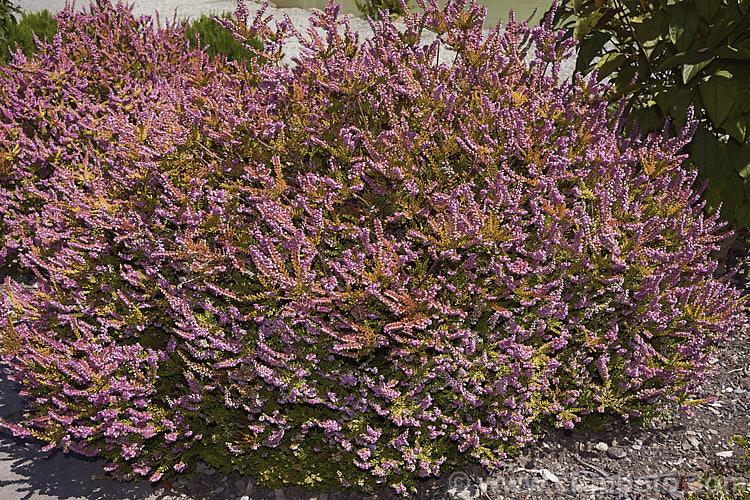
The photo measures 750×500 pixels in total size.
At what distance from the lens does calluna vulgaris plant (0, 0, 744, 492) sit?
2836 millimetres

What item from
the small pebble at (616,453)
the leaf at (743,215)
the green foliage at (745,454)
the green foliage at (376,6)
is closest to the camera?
the green foliage at (745,454)

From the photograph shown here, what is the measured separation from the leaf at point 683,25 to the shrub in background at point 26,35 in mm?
5864

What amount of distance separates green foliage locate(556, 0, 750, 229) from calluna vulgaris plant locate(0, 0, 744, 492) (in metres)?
0.43

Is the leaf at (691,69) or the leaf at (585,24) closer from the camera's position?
the leaf at (691,69)

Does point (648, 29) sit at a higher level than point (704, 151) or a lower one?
→ higher

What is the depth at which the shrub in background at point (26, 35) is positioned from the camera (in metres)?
6.89

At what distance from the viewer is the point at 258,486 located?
335 centimetres

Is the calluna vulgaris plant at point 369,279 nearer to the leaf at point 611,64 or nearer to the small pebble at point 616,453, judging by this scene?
the small pebble at point 616,453

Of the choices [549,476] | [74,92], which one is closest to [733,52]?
[549,476]

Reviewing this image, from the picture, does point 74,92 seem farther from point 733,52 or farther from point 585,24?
point 733,52

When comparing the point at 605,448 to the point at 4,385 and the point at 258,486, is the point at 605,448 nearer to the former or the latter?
the point at 258,486

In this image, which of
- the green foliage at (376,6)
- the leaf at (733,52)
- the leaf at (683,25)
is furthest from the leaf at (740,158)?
the green foliage at (376,6)

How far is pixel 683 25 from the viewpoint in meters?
3.56

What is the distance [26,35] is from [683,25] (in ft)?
22.5
